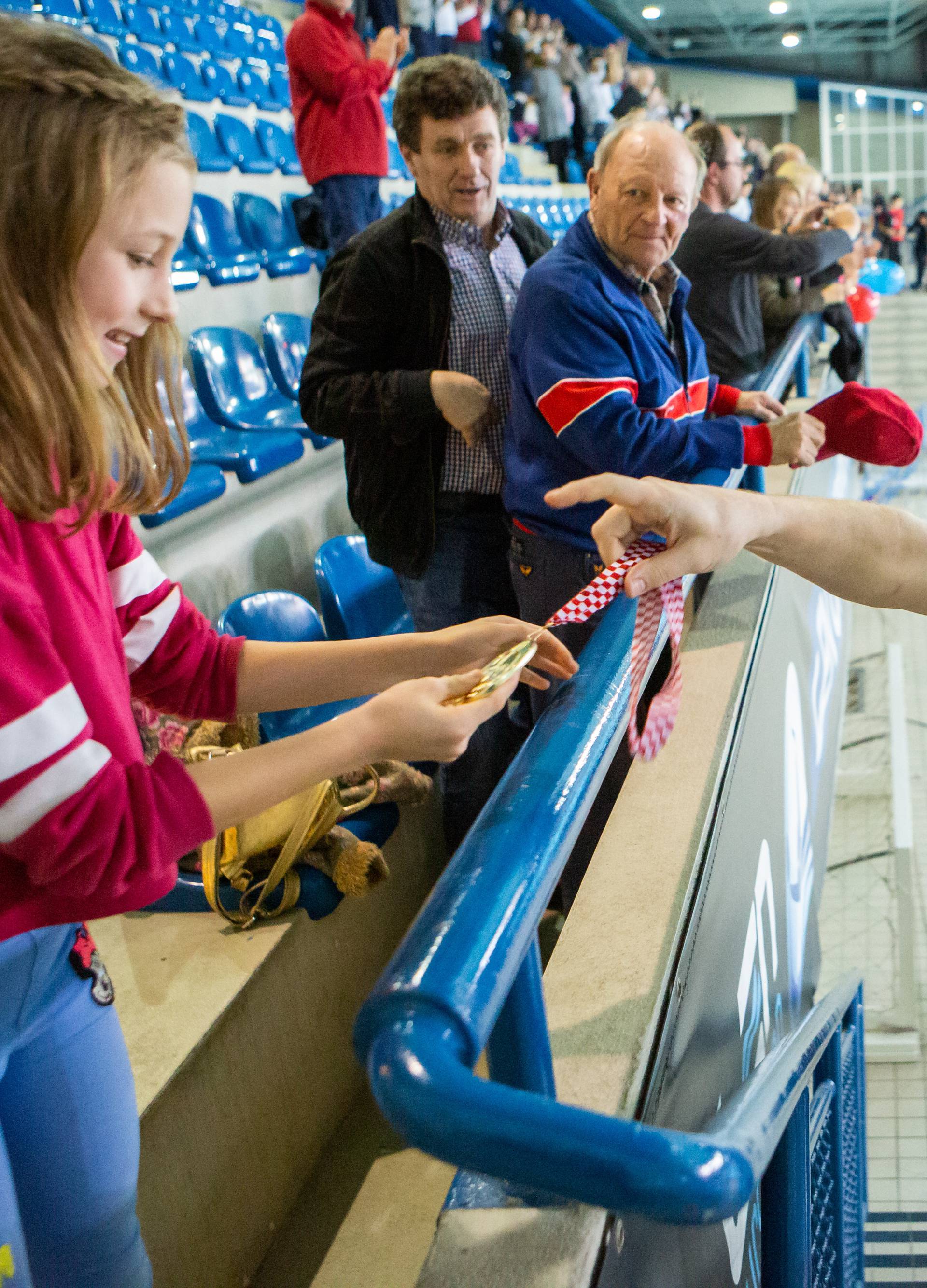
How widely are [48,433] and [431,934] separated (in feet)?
1.56

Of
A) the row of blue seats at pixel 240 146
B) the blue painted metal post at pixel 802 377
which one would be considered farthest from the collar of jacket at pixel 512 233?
the blue painted metal post at pixel 802 377

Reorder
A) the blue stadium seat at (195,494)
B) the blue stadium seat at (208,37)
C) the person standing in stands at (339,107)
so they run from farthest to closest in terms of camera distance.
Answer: the blue stadium seat at (208,37) < the person standing in stands at (339,107) < the blue stadium seat at (195,494)

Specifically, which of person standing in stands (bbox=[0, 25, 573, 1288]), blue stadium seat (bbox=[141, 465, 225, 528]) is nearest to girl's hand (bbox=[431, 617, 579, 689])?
person standing in stands (bbox=[0, 25, 573, 1288])

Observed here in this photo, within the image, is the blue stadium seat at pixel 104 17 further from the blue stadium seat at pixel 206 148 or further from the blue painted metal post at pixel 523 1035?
the blue painted metal post at pixel 523 1035

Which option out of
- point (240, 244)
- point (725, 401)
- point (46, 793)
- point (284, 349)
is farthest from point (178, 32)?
point (46, 793)

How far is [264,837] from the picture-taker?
1994 millimetres

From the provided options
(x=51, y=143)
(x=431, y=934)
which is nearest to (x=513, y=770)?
(x=431, y=934)

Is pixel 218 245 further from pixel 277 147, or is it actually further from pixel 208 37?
pixel 208 37

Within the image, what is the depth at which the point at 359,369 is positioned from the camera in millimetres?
2104

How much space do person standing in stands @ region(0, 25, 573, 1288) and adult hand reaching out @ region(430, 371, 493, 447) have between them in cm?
87

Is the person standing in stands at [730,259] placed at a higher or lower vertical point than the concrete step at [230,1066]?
higher

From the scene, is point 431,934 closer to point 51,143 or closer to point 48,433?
point 48,433

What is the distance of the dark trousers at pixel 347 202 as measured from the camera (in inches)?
150

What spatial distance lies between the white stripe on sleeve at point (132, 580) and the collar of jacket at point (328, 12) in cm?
317
